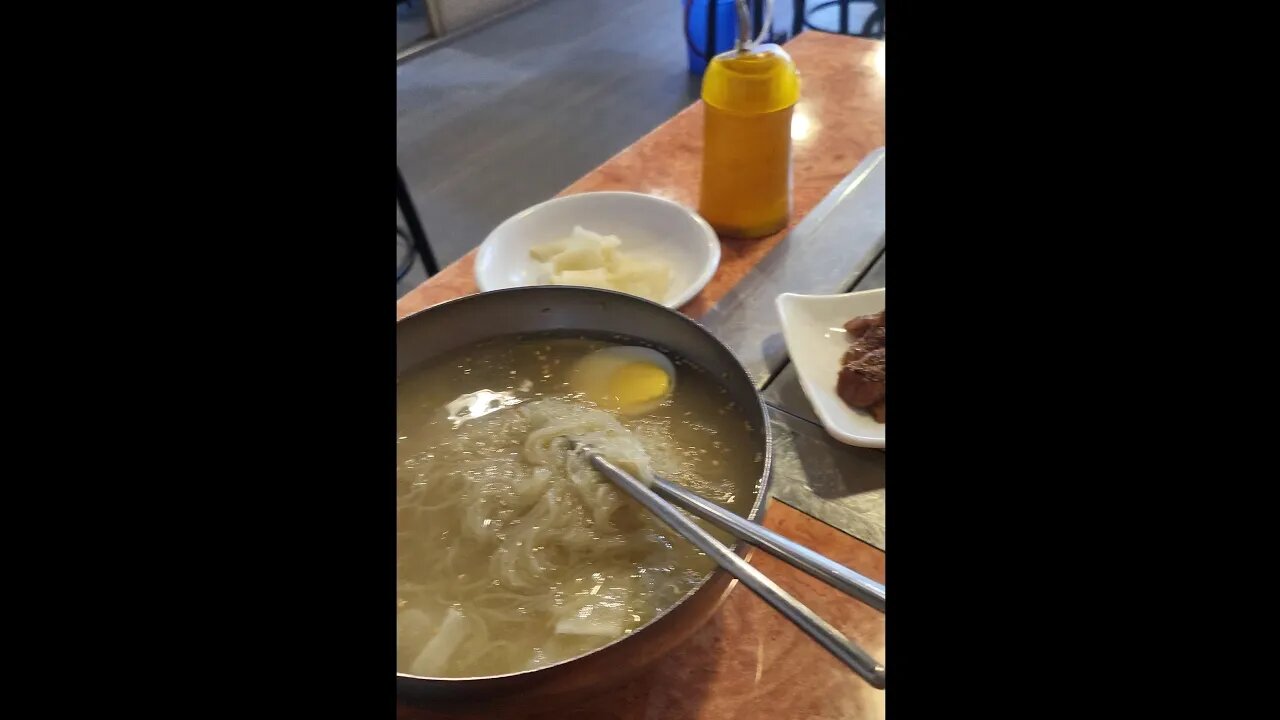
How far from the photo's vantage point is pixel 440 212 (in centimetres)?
401

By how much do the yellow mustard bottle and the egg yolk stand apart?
659mm

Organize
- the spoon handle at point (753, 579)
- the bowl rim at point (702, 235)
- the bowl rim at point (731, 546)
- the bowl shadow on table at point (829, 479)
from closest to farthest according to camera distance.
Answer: the spoon handle at point (753, 579) → the bowl rim at point (731, 546) → the bowl shadow on table at point (829, 479) → the bowl rim at point (702, 235)

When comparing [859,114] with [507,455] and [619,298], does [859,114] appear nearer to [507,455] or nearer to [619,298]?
[619,298]

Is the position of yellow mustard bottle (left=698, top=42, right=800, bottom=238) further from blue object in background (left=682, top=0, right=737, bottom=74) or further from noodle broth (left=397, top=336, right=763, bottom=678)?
blue object in background (left=682, top=0, right=737, bottom=74)

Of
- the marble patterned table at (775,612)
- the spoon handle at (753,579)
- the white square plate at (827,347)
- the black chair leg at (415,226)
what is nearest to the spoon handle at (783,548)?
the spoon handle at (753,579)

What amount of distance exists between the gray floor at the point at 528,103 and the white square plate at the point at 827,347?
7.90ft

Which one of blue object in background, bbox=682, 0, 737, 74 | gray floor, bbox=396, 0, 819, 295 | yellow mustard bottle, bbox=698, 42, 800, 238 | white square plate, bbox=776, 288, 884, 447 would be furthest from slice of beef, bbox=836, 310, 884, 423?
blue object in background, bbox=682, 0, 737, 74

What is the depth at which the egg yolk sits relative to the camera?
40.6 inches

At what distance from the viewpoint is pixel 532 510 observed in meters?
0.86

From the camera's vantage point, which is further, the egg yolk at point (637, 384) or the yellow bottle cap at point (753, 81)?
the yellow bottle cap at point (753, 81)

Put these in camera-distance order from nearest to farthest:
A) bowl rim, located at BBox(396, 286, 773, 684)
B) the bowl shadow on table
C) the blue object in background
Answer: bowl rim, located at BBox(396, 286, 773, 684)
the bowl shadow on table
the blue object in background

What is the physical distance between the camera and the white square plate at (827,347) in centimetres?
114

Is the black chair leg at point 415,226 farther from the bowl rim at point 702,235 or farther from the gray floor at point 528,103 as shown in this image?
the bowl rim at point 702,235

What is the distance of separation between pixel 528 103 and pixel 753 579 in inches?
184
